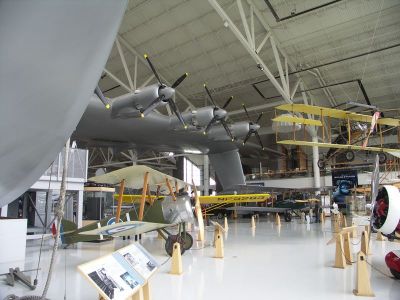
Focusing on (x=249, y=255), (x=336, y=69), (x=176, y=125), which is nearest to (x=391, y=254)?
(x=249, y=255)

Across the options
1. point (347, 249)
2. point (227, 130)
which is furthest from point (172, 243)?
point (227, 130)

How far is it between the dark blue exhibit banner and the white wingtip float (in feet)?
79.9

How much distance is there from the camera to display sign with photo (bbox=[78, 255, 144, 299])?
8.34 ft

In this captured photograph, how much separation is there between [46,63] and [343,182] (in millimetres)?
24942

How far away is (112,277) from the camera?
9.02 feet

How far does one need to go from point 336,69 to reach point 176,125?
1115 centimetres

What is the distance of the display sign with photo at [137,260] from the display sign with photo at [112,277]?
0.10 meters

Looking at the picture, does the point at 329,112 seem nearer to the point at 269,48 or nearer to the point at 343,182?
the point at 269,48

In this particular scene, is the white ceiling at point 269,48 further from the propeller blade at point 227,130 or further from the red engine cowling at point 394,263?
the red engine cowling at point 394,263

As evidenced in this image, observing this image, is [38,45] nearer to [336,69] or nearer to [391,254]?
[391,254]

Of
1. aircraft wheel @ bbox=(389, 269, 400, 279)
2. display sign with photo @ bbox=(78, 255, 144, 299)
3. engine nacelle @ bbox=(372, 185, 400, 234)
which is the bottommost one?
aircraft wheel @ bbox=(389, 269, 400, 279)

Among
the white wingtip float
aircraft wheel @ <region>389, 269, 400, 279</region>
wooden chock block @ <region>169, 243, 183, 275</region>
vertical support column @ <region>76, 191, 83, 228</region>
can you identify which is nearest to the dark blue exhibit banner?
vertical support column @ <region>76, 191, 83, 228</region>

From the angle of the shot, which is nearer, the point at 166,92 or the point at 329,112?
the point at 166,92

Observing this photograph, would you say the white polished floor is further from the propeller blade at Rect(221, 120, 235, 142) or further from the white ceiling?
the white ceiling
